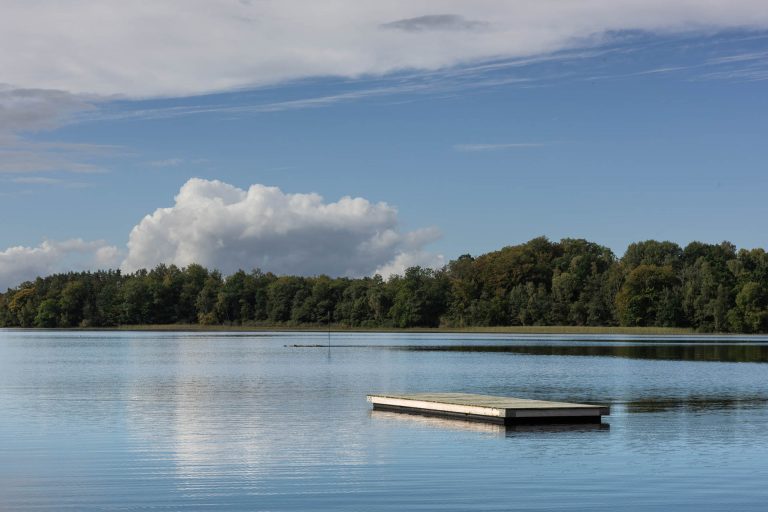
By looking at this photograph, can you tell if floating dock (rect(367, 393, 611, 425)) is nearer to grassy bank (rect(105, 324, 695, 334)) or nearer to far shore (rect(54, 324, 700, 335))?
far shore (rect(54, 324, 700, 335))

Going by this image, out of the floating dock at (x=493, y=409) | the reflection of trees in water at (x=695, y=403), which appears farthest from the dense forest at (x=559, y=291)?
the floating dock at (x=493, y=409)

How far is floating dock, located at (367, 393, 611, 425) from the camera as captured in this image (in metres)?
31.3

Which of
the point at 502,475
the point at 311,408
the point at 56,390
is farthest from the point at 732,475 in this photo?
the point at 56,390

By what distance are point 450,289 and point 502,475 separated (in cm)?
15760

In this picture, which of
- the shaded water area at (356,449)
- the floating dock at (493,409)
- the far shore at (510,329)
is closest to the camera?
the shaded water area at (356,449)

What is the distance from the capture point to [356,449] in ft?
87.8

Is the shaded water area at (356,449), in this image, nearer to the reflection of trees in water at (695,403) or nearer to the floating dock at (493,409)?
the reflection of trees in water at (695,403)

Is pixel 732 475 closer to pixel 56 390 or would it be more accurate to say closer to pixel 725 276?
pixel 56 390

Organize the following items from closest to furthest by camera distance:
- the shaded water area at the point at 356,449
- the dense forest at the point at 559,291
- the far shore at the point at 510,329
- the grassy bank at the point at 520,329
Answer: the shaded water area at the point at 356,449
the dense forest at the point at 559,291
the far shore at the point at 510,329
the grassy bank at the point at 520,329

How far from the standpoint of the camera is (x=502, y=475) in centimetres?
2288

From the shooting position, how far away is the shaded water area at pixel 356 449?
2041cm

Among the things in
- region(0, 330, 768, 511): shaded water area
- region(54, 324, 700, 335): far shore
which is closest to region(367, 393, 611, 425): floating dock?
region(0, 330, 768, 511): shaded water area

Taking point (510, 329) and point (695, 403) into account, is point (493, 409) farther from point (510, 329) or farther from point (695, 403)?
point (510, 329)

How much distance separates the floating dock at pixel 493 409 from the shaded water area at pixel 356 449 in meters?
0.44
